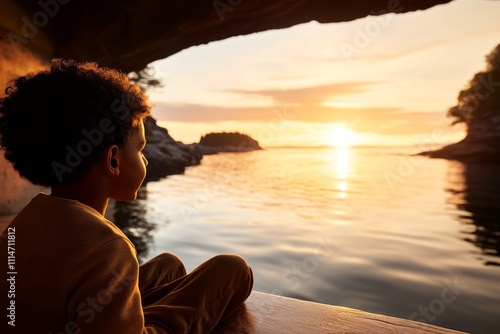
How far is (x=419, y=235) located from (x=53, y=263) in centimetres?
835

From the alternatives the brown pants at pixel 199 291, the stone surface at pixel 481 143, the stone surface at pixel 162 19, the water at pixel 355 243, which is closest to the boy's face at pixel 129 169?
the brown pants at pixel 199 291

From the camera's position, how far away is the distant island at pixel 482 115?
35438 mm

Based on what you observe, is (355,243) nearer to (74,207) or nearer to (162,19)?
(162,19)

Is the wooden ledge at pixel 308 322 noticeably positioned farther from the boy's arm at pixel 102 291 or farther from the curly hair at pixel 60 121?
the curly hair at pixel 60 121

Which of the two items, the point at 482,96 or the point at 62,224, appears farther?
the point at 482,96

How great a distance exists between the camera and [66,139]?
1.35m

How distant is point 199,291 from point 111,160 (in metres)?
0.76

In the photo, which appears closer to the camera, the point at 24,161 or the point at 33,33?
the point at 24,161

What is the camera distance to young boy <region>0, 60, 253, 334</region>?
116 centimetres

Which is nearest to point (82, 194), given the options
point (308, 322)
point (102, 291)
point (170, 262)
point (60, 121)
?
point (60, 121)

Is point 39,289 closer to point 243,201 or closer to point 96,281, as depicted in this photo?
point 96,281

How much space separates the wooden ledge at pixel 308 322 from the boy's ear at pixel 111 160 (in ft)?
3.30

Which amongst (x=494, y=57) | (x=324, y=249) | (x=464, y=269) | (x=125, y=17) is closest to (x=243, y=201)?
(x=324, y=249)

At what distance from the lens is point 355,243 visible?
7.52m
